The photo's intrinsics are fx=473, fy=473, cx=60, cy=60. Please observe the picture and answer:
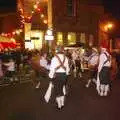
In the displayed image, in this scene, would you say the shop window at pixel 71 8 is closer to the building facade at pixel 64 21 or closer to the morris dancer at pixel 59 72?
the building facade at pixel 64 21

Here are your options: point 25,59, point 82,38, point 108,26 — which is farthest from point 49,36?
point 108,26

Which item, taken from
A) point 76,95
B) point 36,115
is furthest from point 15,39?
point 36,115

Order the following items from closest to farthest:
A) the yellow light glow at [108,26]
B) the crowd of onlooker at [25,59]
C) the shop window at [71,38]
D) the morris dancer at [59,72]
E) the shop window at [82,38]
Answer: the morris dancer at [59,72], the crowd of onlooker at [25,59], the shop window at [71,38], the shop window at [82,38], the yellow light glow at [108,26]

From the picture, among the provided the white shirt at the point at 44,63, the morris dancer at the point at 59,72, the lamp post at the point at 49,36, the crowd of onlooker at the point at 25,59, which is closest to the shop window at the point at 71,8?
the lamp post at the point at 49,36

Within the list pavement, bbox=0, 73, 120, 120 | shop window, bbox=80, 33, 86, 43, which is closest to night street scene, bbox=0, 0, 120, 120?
pavement, bbox=0, 73, 120, 120

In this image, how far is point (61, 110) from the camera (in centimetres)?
1486

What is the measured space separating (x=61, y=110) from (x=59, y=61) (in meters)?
1.54

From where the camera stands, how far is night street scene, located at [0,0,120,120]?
49.1 feet

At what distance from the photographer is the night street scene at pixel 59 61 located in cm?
1496

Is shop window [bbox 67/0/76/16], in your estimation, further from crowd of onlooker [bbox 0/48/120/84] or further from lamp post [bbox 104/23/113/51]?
crowd of onlooker [bbox 0/48/120/84]

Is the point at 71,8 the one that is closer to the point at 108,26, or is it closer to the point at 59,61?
the point at 108,26

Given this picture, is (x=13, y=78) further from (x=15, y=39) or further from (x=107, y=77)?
(x=15, y=39)

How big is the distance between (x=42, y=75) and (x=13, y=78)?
11.4ft

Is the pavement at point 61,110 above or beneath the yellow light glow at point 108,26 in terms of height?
beneath
